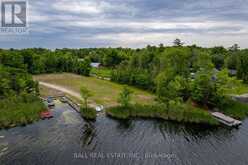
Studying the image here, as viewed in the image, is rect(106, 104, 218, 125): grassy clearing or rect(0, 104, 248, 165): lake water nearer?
rect(0, 104, 248, 165): lake water

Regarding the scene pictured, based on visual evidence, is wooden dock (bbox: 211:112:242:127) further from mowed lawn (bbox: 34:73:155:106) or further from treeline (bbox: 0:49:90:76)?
treeline (bbox: 0:49:90:76)

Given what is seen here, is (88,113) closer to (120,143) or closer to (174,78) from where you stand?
(120,143)

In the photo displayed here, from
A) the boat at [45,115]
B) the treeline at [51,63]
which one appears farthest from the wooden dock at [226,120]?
the treeline at [51,63]

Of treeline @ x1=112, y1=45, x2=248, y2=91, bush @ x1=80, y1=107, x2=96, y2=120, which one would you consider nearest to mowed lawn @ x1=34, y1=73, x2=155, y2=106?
treeline @ x1=112, y1=45, x2=248, y2=91

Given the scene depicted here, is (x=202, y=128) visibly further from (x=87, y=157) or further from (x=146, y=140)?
(x=87, y=157)

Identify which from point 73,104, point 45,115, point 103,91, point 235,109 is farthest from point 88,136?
point 235,109
